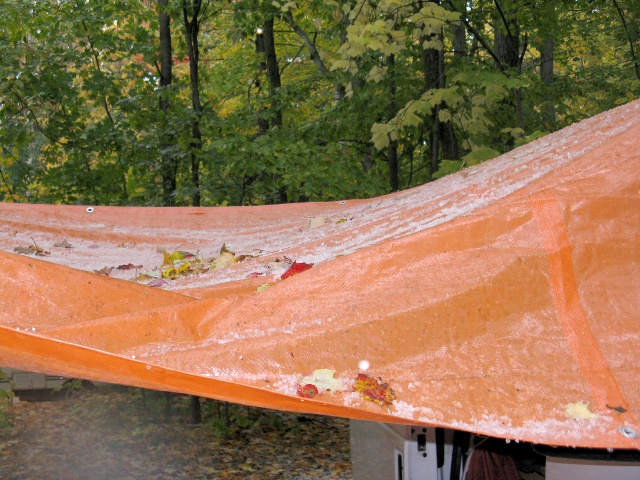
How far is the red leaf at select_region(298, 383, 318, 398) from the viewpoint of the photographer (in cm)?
136

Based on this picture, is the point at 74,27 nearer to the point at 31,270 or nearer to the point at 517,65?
the point at 517,65

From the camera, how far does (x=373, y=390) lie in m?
1.37

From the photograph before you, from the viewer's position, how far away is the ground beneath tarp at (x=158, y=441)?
623cm

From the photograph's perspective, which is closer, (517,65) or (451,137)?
(451,137)

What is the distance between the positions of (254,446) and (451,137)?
338cm

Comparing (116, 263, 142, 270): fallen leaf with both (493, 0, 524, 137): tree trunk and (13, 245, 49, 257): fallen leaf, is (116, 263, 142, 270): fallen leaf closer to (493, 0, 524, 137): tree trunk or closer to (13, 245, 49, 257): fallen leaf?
(13, 245, 49, 257): fallen leaf

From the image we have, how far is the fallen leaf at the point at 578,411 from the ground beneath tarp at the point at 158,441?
515cm

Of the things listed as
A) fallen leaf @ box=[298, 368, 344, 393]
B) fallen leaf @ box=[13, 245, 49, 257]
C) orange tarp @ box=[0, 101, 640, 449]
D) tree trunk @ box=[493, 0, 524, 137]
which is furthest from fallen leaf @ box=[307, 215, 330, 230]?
tree trunk @ box=[493, 0, 524, 137]

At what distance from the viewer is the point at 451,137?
591cm

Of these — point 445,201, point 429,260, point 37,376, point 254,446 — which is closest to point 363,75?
point 254,446

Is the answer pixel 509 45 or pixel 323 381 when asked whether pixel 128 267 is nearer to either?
pixel 323 381

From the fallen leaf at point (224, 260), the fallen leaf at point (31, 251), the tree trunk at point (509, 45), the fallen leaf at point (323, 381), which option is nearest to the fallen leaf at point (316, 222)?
the fallen leaf at point (224, 260)

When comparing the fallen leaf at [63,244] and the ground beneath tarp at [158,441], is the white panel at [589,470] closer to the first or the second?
the fallen leaf at [63,244]

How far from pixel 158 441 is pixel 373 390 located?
19.2 ft
